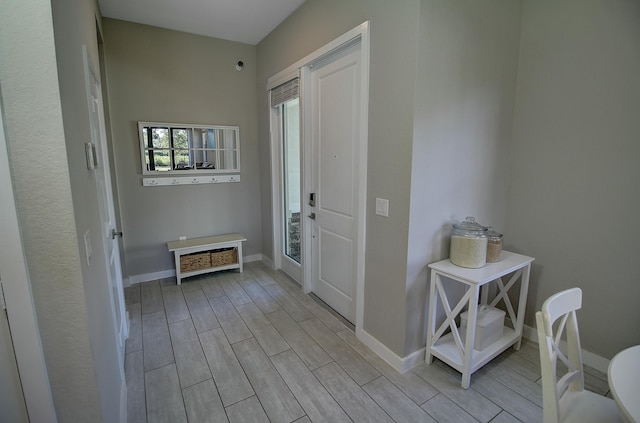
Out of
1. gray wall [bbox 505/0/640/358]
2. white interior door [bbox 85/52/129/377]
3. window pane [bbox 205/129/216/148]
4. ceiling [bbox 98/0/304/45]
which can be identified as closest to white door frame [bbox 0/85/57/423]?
white interior door [bbox 85/52/129/377]

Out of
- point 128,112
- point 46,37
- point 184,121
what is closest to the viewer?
point 46,37

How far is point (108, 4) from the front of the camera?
2848 mm

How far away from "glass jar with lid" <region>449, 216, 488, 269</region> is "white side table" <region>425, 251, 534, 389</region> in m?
0.04

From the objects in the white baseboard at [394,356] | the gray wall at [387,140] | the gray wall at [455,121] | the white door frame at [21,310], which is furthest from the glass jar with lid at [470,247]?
the white door frame at [21,310]

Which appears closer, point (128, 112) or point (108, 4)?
point (108, 4)

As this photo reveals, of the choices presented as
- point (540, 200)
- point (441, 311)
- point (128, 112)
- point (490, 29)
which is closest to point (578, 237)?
point (540, 200)

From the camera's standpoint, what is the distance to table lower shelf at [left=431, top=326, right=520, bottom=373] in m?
2.00

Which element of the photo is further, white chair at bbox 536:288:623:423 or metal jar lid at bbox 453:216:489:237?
metal jar lid at bbox 453:216:489:237

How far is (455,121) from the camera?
207 centimetres

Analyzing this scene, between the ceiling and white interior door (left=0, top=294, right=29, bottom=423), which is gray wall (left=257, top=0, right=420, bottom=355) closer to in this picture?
the ceiling

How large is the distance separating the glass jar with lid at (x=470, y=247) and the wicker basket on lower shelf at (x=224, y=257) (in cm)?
265

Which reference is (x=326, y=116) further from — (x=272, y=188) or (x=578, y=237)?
(x=578, y=237)

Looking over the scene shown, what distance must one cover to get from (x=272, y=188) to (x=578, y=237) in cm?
298

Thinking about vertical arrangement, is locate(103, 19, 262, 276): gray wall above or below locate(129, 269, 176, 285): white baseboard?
above
